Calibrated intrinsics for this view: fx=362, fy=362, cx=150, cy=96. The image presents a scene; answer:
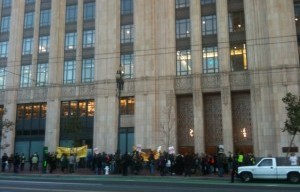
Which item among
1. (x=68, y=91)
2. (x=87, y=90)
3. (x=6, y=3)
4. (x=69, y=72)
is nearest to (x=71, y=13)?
(x=69, y=72)

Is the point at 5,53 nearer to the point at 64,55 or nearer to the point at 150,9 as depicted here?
the point at 64,55

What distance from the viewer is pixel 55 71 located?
45.2 metres

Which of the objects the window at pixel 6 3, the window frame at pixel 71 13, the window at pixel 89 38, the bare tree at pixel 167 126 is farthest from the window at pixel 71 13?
the bare tree at pixel 167 126

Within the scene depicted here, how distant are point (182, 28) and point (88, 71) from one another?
1249 cm

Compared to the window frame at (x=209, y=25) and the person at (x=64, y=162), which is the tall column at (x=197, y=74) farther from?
the person at (x=64, y=162)

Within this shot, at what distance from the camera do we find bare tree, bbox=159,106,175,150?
38750mm

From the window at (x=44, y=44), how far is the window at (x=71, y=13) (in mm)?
3653

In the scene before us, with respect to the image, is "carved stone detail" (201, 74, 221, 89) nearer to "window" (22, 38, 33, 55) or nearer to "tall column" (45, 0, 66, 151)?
"tall column" (45, 0, 66, 151)

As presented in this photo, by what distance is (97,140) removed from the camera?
41344 millimetres

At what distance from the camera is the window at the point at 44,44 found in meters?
46.8

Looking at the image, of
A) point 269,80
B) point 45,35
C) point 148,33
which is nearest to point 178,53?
point 148,33

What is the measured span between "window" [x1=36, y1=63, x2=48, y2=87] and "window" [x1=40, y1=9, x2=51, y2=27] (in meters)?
5.64

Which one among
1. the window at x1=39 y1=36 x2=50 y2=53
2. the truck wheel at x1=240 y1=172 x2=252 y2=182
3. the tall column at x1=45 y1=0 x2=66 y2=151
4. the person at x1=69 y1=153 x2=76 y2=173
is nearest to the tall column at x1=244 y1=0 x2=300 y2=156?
the truck wheel at x1=240 y1=172 x2=252 y2=182

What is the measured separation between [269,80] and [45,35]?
28.5 meters
